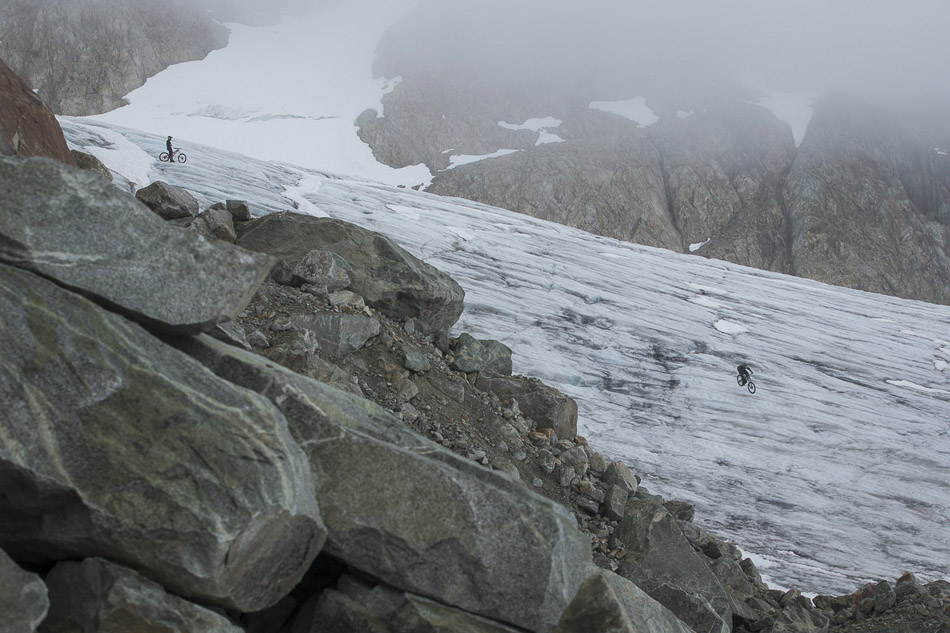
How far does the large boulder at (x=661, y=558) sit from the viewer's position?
27.5ft

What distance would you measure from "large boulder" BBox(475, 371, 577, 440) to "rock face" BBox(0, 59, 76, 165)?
7.74 metres

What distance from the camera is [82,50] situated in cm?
9531

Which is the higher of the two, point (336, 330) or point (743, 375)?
point (336, 330)

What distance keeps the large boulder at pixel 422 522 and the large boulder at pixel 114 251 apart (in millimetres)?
462

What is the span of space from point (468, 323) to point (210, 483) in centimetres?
1532

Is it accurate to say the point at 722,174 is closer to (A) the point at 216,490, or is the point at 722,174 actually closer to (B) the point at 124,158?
(B) the point at 124,158

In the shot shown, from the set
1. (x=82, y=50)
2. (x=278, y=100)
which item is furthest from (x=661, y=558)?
(x=82, y=50)

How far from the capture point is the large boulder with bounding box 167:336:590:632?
507cm

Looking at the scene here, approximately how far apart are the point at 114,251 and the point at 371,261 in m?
6.59

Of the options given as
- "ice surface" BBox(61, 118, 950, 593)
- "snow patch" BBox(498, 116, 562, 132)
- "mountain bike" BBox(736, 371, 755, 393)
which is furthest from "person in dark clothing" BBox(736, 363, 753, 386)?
"snow patch" BBox(498, 116, 562, 132)

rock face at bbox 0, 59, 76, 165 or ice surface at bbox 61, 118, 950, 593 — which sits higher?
rock face at bbox 0, 59, 76, 165

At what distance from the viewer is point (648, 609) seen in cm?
590

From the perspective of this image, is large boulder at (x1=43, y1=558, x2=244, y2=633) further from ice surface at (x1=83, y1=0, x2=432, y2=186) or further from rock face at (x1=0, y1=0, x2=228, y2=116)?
rock face at (x1=0, y1=0, x2=228, y2=116)

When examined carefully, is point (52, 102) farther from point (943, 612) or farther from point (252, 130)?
point (943, 612)
